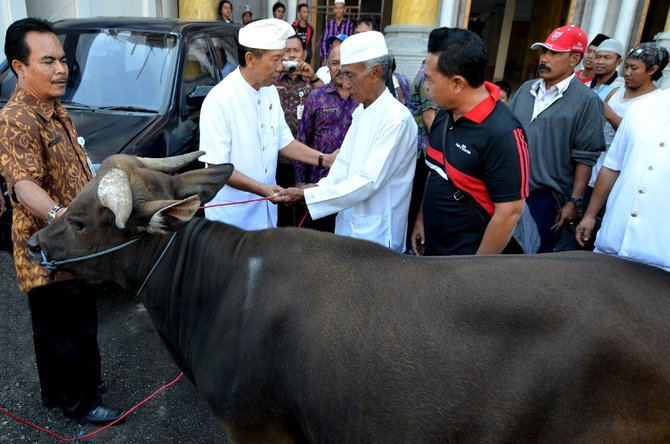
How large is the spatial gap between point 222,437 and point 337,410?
1585 mm

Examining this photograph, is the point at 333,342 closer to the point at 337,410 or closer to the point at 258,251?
the point at 337,410

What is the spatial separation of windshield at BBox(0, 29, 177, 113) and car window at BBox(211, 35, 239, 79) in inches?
35.7

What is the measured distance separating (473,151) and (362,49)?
0.90 metres

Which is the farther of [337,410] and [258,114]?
[258,114]

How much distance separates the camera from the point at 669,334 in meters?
1.58

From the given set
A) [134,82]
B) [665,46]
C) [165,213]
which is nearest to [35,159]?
[165,213]

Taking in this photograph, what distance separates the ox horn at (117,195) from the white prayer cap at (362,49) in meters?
1.49

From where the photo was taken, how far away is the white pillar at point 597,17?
11906 millimetres

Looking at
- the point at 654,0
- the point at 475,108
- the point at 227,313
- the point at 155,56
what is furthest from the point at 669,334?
the point at 654,0

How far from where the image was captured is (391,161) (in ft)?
9.57

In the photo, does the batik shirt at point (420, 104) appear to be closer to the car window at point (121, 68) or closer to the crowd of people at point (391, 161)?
the crowd of people at point (391, 161)

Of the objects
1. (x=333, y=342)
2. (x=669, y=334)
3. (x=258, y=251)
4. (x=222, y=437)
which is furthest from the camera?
(x=222, y=437)

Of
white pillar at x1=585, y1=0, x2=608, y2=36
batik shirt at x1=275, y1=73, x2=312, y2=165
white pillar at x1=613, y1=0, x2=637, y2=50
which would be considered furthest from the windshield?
white pillar at x1=613, y1=0, x2=637, y2=50

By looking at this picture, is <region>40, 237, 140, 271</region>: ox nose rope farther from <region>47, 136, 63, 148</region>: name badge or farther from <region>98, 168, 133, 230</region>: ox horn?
<region>47, 136, 63, 148</region>: name badge
